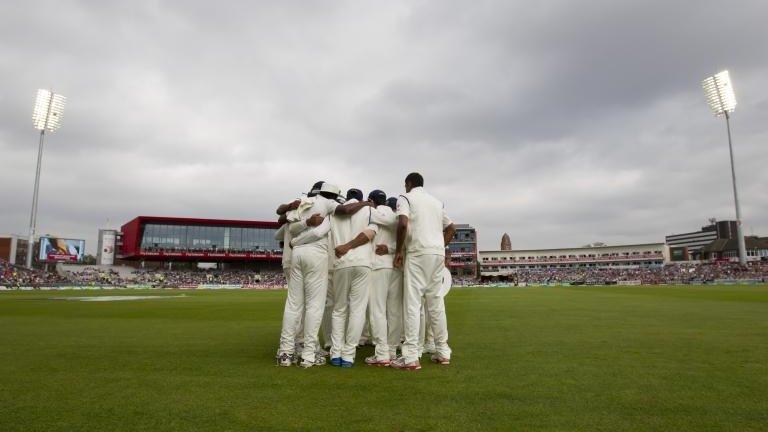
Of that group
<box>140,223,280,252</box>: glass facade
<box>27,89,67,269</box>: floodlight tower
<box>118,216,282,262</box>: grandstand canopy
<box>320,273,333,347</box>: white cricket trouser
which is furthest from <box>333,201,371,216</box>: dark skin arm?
<box>118,216,282,262</box>: grandstand canopy

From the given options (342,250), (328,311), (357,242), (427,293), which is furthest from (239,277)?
(427,293)

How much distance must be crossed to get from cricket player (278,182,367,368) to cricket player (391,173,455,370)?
73 centimetres

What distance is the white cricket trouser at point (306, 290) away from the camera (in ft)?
19.4

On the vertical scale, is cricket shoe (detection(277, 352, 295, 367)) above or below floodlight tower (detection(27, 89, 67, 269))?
below

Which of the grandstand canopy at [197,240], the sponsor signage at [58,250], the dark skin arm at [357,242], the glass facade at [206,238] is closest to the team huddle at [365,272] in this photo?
the dark skin arm at [357,242]

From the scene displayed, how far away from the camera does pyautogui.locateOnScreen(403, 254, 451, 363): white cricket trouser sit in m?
5.79

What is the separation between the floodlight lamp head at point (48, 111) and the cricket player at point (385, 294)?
67605 mm

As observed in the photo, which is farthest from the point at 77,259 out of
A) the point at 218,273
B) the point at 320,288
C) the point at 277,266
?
the point at 320,288

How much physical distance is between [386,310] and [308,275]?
121 cm

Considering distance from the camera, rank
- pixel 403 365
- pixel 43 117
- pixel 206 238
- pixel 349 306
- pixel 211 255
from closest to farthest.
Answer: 1. pixel 403 365
2. pixel 349 306
3. pixel 43 117
4. pixel 211 255
5. pixel 206 238

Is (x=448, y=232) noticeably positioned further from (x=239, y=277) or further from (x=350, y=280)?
(x=239, y=277)

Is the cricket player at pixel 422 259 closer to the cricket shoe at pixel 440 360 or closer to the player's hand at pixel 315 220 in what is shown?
the cricket shoe at pixel 440 360

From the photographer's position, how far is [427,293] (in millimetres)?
6023

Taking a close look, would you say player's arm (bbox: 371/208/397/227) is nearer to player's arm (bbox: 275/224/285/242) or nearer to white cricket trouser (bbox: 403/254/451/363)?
white cricket trouser (bbox: 403/254/451/363)
